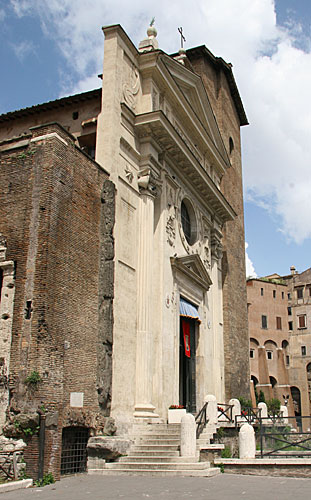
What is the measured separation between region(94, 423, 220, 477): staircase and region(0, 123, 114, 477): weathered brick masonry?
47.7 inches

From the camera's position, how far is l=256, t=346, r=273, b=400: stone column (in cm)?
5156

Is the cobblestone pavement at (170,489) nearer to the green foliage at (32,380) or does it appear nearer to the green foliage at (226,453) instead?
the green foliage at (32,380)

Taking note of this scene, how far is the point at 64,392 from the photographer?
12.5 metres

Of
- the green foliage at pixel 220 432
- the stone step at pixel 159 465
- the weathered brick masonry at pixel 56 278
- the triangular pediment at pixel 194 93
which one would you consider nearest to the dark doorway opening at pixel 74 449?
the weathered brick masonry at pixel 56 278

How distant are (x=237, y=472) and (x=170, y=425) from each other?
2936 mm

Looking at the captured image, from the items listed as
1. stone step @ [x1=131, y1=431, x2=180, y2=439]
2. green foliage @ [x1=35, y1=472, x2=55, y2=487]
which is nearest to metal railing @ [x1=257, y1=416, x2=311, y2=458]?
stone step @ [x1=131, y1=431, x2=180, y2=439]

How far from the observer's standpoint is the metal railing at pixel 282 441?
12.9 metres

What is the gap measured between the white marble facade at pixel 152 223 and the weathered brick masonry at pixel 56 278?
3.68 feet

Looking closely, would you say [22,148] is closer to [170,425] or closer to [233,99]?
[170,425]

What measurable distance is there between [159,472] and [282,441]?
3042 mm

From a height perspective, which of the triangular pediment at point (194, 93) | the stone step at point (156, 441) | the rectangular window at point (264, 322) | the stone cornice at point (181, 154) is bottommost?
the stone step at point (156, 441)

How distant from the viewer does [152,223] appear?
17797mm

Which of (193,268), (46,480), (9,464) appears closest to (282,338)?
(193,268)

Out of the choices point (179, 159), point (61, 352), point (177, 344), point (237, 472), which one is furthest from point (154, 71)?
point (237, 472)
